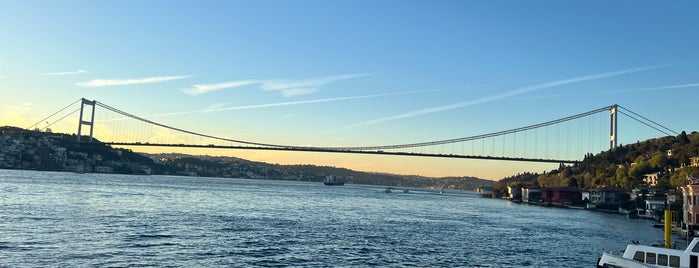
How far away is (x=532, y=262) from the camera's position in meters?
35.2

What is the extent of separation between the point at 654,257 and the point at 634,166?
117 m

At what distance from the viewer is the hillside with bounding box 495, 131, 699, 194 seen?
12147 cm

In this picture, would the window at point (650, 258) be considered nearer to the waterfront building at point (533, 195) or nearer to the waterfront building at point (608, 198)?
the waterfront building at point (608, 198)

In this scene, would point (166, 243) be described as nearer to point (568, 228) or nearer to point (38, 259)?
point (38, 259)

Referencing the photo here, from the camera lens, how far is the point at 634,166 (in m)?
132

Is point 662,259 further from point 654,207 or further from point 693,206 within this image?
point 654,207

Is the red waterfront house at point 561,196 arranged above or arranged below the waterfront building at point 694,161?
below

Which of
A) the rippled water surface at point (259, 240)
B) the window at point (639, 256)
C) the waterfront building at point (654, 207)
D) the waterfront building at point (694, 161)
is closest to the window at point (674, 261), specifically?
the window at point (639, 256)

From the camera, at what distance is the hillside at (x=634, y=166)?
121 meters

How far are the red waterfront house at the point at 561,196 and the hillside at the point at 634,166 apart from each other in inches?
413

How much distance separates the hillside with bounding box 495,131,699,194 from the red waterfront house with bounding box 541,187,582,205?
1049 centimetres

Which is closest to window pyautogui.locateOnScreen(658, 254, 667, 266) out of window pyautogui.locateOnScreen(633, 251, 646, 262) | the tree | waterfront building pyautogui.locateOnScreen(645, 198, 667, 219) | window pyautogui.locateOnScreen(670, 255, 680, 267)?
window pyautogui.locateOnScreen(670, 255, 680, 267)

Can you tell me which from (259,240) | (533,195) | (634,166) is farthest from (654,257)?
(533,195)

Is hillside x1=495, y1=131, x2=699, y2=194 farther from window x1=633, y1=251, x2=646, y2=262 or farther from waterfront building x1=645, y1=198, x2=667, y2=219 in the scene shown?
window x1=633, y1=251, x2=646, y2=262
